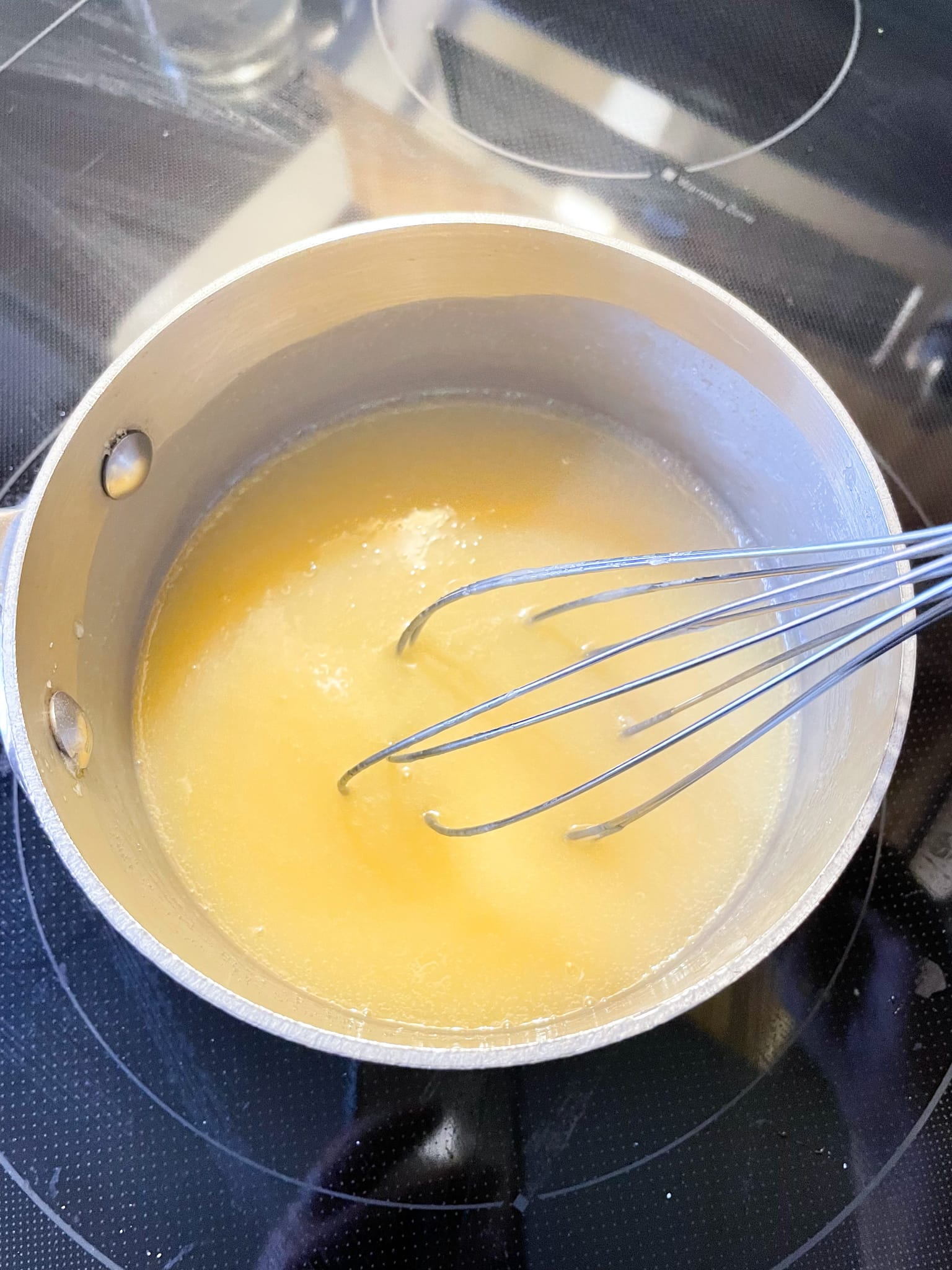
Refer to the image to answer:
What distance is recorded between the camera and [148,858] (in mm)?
749

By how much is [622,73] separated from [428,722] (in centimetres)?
71

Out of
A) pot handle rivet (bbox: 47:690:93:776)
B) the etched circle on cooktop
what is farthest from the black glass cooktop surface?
pot handle rivet (bbox: 47:690:93:776)

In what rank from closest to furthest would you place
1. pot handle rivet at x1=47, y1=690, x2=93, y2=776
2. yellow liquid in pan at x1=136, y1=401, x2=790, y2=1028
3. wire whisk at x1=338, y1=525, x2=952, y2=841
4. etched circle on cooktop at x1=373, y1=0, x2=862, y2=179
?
wire whisk at x1=338, y1=525, x2=952, y2=841
pot handle rivet at x1=47, y1=690, x2=93, y2=776
yellow liquid in pan at x1=136, y1=401, x2=790, y2=1028
etched circle on cooktop at x1=373, y1=0, x2=862, y2=179

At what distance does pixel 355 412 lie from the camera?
0.97 m

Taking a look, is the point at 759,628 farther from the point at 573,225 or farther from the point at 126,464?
the point at 126,464

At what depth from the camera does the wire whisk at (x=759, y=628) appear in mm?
540

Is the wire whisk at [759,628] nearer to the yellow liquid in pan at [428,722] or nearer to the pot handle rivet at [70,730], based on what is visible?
the yellow liquid in pan at [428,722]

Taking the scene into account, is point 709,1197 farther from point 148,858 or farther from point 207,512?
point 207,512

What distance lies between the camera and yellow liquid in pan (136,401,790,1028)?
79cm

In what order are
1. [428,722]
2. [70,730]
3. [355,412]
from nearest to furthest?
[70,730] < [428,722] < [355,412]

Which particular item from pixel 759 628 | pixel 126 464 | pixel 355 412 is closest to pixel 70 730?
pixel 126 464

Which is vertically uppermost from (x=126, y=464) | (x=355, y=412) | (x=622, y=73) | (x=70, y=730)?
(x=622, y=73)

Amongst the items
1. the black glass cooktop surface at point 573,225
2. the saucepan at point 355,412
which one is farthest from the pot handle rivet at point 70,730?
the black glass cooktop surface at point 573,225

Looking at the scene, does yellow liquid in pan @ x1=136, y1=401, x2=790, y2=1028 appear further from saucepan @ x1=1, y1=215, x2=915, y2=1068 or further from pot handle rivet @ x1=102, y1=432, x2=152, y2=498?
pot handle rivet @ x1=102, y1=432, x2=152, y2=498
